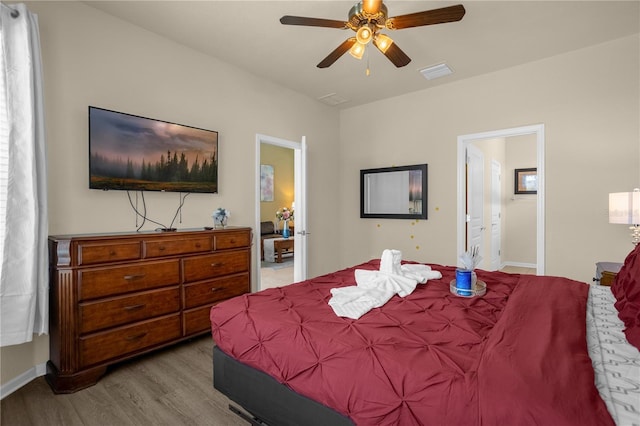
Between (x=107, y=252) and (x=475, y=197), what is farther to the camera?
(x=475, y=197)

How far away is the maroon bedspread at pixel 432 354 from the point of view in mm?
891

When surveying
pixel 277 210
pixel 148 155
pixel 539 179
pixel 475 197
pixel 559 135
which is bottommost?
pixel 277 210

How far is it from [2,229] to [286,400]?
7.02ft

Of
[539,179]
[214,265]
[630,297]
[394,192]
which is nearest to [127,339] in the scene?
[214,265]

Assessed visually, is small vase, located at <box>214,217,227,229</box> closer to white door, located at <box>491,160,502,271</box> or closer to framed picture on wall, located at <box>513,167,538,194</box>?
white door, located at <box>491,160,502,271</box>

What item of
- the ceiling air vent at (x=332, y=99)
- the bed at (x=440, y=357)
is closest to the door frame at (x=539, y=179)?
the bed at (x=440, y=357)

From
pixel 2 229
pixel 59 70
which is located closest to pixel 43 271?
pixel 2 229

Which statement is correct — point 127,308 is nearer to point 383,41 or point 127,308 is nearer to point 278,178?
point 383,41

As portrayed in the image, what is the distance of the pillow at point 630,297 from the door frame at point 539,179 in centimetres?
185

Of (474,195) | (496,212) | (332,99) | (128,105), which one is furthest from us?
(496,212)

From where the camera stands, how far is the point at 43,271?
213 cm

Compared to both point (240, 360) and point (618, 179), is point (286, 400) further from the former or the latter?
point (618, 179)

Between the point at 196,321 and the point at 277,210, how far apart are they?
17.7ft

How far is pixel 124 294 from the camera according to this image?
234 centimetres
